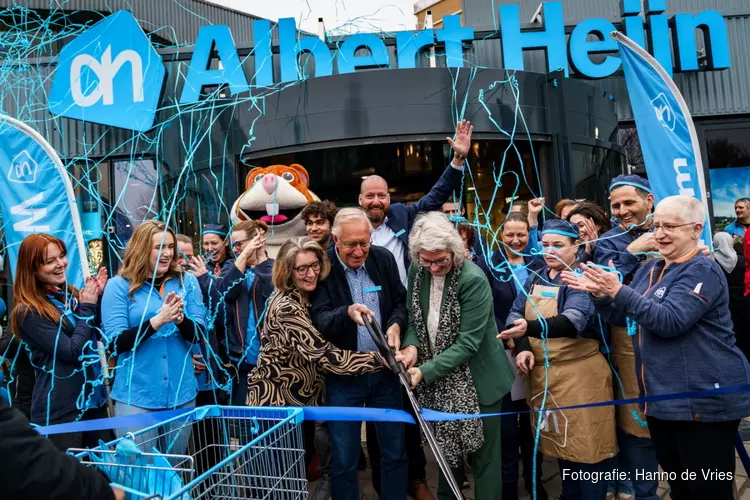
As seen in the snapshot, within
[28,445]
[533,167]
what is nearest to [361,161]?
[533,167]

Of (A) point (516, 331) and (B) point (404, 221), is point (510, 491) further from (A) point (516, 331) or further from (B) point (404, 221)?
(B) point (404, 221)

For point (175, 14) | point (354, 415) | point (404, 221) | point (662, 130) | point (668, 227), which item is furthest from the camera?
point (175, 14)

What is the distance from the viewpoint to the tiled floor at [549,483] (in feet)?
11.5

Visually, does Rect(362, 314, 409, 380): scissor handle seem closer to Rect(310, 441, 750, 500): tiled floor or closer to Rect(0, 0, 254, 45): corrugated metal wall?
Rect(310, 441, 750, 500): tiled floor

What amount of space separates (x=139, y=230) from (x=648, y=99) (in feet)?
11.0

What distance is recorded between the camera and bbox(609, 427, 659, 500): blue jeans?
302 centimetres

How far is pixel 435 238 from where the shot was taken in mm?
2822

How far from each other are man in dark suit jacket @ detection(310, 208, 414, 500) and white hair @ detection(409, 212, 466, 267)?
10.4 inches

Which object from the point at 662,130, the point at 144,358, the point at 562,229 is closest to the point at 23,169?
the point at 144,358

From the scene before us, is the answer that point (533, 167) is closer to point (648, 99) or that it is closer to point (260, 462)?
point (648, 99)

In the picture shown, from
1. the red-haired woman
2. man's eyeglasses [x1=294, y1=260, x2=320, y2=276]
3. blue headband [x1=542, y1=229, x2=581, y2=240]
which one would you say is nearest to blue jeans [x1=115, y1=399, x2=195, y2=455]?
the red-haired woman

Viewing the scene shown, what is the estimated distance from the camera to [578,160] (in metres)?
7.40

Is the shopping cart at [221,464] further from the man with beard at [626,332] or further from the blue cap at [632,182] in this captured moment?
the blue cap at [632,182]

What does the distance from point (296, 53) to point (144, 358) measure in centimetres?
579
